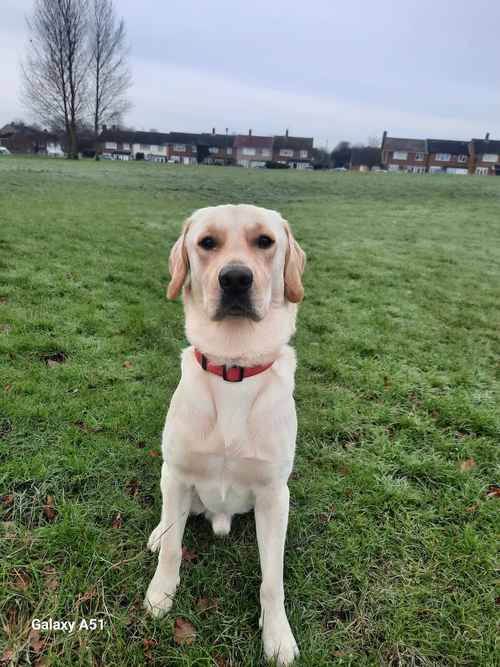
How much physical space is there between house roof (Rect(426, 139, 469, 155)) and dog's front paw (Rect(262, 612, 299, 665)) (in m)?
85.7

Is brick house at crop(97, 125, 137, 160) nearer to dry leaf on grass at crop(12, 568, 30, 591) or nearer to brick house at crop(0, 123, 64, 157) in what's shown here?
brick house at crop(0, 123, 64, 157)

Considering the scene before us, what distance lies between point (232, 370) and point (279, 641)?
1247mm

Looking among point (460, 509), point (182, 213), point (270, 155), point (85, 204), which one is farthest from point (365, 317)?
point (270, 155)

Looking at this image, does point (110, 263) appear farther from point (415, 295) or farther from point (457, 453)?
point (457, 453)

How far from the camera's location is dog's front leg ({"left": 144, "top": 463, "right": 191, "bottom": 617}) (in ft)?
6.86

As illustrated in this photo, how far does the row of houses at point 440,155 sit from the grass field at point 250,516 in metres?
76.9

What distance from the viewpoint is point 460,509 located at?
2.77 metres

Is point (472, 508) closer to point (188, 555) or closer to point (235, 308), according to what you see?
point (188, 555)

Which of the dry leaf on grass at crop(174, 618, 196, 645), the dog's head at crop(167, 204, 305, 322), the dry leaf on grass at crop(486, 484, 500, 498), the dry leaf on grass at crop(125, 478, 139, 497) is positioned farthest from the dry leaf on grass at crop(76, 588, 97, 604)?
the dry leaf on grass at crop(486, 484, 500, 498)

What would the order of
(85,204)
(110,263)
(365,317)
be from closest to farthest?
(365,317)
(110,263)
(85,204)

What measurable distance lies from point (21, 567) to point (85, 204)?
12.5 metres

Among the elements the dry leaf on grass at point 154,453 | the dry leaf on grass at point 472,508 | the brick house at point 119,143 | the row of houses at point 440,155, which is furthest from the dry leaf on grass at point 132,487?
the row of houses at point 440,155

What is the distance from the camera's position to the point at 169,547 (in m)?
2.12

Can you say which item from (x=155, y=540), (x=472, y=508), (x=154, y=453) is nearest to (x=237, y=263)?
(x=155, y=540)
